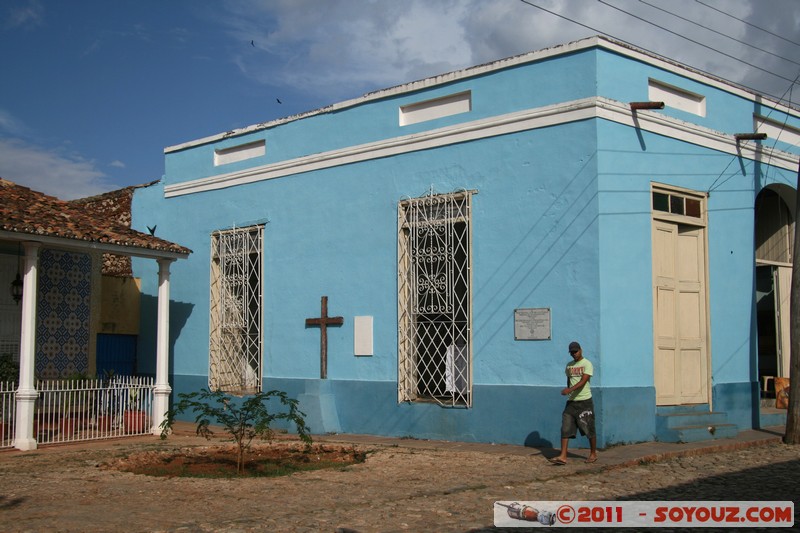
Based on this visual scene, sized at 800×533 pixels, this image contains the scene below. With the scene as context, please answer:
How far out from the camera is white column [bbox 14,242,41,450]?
36.9ft

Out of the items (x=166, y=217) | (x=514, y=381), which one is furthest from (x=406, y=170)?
(x=166, y=217)

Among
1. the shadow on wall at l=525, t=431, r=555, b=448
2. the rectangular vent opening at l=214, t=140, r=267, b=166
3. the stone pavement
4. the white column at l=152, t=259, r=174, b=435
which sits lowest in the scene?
the stone pavement

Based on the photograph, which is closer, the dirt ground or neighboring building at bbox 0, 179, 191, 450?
the dirt ground

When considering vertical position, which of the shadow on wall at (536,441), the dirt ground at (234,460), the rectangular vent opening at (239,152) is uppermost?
the rectangular vent opening at (239,152)

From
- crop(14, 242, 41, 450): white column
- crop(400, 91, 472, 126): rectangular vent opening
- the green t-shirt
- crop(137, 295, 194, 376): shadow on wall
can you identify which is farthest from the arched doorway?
crop(14, 242, 41, 450): white column

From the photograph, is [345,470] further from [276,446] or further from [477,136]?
[477,136]

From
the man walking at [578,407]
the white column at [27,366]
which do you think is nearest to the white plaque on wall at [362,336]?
the man walking at [578,407]

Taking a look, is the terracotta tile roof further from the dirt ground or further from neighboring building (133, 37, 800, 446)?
the dirt ground

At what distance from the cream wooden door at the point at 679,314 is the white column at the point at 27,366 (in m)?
8.02

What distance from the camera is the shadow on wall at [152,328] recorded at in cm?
1554

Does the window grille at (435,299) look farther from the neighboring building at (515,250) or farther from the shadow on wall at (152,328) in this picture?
the shadow on wall at (152,328)

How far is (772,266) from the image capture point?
1409cm

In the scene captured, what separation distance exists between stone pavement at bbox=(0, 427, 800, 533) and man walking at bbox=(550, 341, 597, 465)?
0.19 m

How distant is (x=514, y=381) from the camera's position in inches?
434
